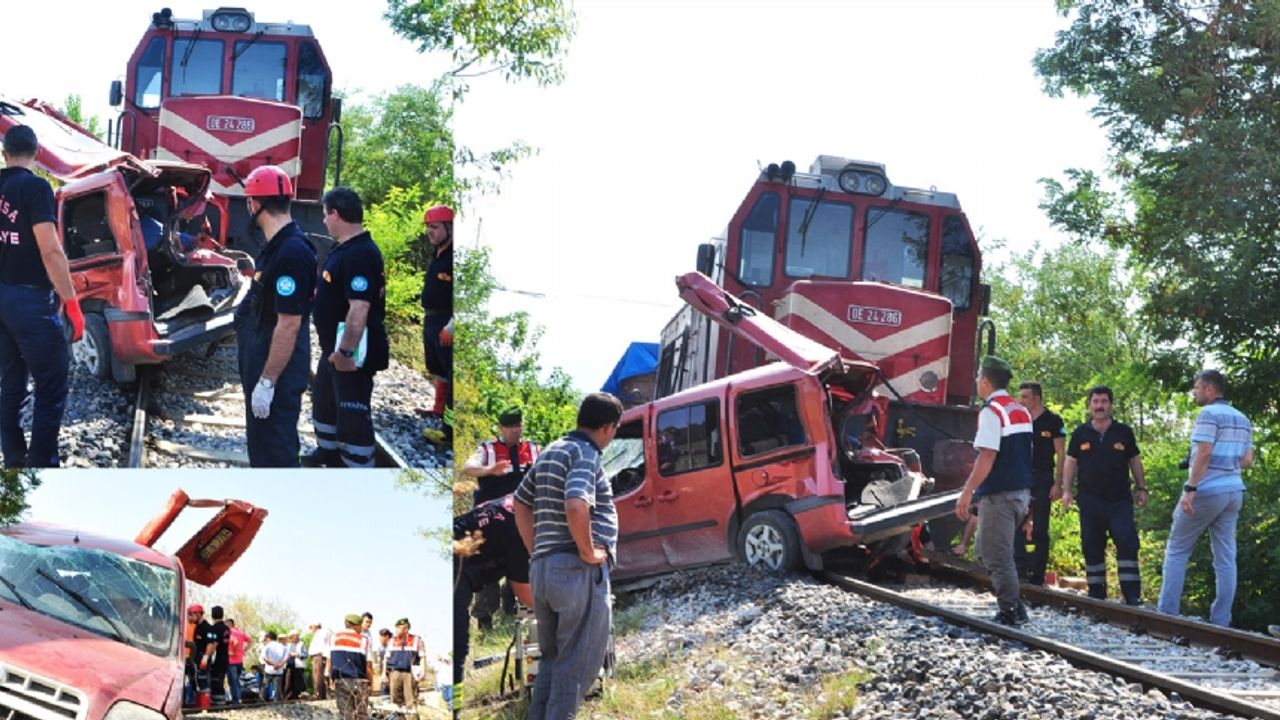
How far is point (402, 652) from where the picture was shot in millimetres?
→ 4680

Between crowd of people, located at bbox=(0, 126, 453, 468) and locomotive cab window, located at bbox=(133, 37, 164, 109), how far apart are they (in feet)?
1.13

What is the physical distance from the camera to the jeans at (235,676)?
4.92 meters

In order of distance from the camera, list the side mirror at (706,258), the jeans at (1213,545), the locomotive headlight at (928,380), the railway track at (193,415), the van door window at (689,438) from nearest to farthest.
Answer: the railway track at (193,415) → the jeans at (1213,545) → the van door window at (689,438) → the side mirror at (706,258) → the locomotive headlight at (928,380)

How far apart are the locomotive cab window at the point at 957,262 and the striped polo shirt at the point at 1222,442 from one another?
127 inches

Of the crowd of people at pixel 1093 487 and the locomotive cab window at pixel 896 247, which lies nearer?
the crowd of people at pixel 1093 487

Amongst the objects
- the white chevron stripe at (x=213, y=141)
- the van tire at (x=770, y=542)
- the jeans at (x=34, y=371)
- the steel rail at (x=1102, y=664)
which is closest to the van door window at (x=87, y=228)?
the jeans at (x=34, y=371)

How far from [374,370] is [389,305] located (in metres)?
0.21

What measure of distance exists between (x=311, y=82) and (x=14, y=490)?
1.49 meters

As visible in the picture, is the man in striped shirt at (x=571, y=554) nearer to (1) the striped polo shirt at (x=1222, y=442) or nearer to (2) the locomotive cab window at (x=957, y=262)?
(1) the striped polo shirt at (x=1222, y=442)

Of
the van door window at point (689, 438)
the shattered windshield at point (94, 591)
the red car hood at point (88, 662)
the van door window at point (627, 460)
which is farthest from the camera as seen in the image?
the van door window at point (627, 460)

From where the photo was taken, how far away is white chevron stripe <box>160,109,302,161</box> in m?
4.48

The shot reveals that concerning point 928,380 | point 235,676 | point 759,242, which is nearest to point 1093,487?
point 928,380

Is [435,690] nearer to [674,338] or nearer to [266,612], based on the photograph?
[266,612]

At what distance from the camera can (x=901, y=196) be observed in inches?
403
